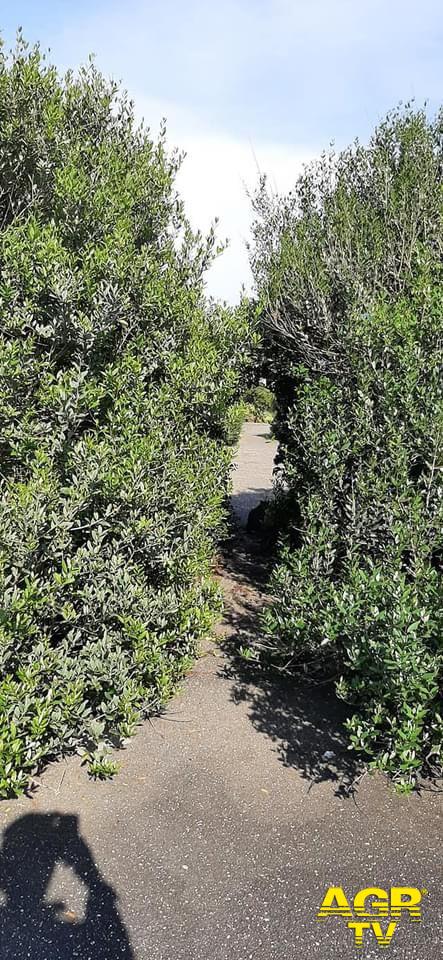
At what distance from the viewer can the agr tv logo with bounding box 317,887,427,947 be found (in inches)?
Result: 104

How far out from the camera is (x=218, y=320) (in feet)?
15.8

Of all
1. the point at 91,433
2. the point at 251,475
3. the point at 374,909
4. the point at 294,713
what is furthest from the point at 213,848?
the point at 251,475

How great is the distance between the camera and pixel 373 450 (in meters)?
4.14

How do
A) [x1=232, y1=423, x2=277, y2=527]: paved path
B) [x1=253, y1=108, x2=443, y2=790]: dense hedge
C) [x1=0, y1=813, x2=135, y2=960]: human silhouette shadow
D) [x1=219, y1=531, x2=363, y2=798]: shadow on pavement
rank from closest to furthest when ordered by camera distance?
[x1=0, y1=813, x2=135, y2=960]: human silhouette shadow < [x1=253, y1=108, x2=443, y2=790]: dense hedge < [x1=219, y1=531, x2=363, y2=798]: shadow on pavement < [x1=232, y1=423, x2=277, y2=527]: paved path

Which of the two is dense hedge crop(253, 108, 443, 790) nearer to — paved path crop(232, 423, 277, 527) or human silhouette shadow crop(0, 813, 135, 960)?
human silhouette shadow crop(0, 813, 135, 960)

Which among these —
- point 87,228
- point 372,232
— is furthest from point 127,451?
point 372,232

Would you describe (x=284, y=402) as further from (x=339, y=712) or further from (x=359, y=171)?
(x=339, y=712)

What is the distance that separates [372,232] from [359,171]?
1.29m

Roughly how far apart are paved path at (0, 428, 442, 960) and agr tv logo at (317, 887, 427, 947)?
4 cm

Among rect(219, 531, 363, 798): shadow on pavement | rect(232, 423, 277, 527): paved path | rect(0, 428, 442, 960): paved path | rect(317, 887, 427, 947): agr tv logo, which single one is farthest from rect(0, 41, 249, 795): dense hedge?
rect(232, 423, 277, 527): paved path

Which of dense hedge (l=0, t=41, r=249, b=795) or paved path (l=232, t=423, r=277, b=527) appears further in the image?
paved path (l=232, t=423, r=277, b=527)

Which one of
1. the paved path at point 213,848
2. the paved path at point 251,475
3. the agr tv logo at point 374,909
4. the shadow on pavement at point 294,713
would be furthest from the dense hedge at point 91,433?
the paved path at point 251,475

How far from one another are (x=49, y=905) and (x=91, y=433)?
2.41 meters

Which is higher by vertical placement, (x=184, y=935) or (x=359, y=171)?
(x=359, y=171)
